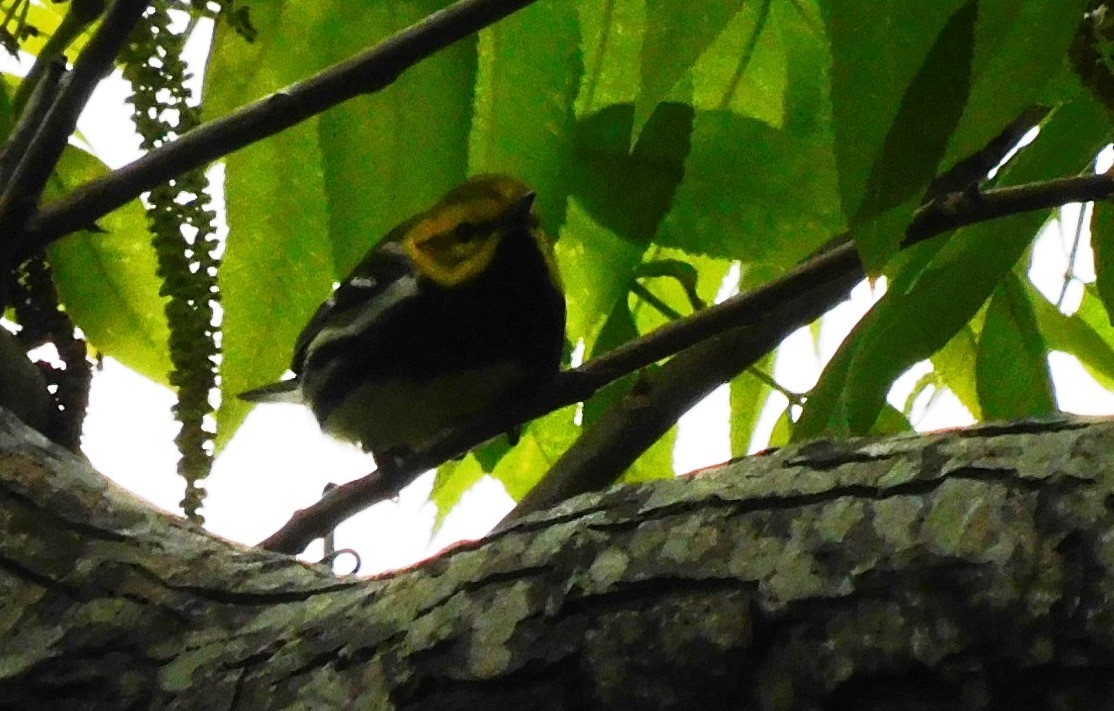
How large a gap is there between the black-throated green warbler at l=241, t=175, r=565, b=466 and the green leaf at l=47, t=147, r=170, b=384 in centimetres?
16

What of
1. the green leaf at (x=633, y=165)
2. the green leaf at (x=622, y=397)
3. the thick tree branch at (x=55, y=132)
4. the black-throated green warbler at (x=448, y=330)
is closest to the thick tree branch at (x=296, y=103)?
the thick tree branch at (x=55, y=132)

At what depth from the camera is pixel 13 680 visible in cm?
42

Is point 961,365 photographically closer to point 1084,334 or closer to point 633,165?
point 1084,334

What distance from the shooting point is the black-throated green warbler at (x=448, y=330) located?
84 centimetres

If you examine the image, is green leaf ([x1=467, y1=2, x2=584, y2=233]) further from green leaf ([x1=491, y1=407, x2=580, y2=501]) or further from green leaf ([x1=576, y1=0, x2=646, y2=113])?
green leaf ([x1=491, y1=407, x2=580, y2=501])

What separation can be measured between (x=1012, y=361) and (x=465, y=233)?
1.42 feet

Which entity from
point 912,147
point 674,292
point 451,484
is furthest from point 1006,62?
point 451,484

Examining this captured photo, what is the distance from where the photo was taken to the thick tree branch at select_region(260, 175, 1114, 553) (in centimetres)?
57

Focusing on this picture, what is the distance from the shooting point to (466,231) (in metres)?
0.87

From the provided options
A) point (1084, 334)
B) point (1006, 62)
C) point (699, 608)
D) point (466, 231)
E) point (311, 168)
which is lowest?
point (699, 608)

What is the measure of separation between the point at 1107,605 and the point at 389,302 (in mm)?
651

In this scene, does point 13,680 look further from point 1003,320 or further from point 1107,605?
point 1003,320

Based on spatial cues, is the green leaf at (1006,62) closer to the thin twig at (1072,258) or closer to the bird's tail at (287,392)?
the thin twig at (1072,258)

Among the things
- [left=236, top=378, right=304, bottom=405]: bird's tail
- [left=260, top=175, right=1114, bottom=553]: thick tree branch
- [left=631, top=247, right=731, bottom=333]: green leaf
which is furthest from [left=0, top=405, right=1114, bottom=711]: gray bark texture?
[left=236, top=378, right=304, bottom=405]: bird's tail
